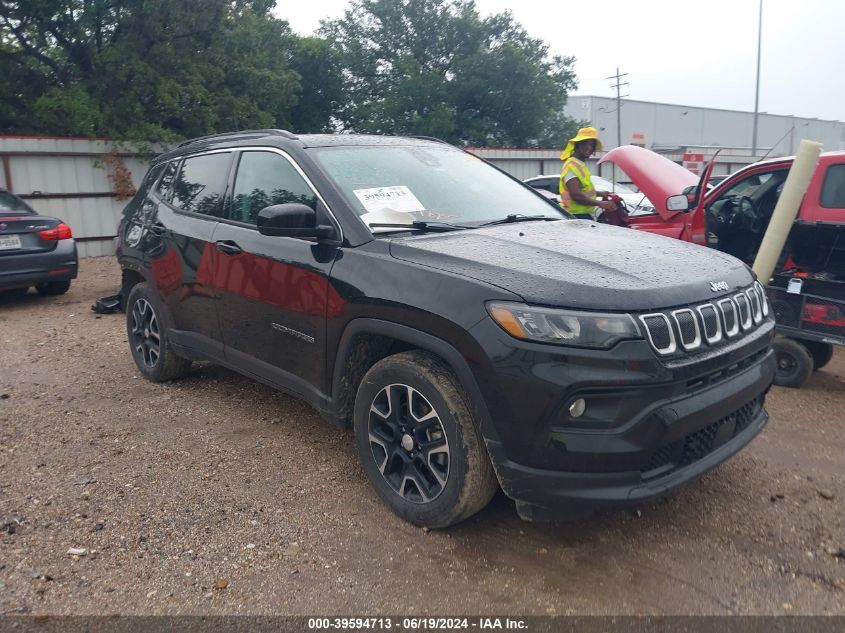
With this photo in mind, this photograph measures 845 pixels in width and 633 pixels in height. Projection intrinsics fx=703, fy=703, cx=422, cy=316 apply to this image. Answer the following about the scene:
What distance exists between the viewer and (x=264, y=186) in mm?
4094

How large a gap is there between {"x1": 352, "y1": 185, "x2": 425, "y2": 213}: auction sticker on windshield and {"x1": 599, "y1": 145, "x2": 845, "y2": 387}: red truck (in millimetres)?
3214

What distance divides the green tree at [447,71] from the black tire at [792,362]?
91.8 ft

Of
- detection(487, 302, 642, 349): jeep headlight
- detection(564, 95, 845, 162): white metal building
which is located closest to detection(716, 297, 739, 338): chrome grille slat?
detection(487, 302, 642, 349): jeep headlight

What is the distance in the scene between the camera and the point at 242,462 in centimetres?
399

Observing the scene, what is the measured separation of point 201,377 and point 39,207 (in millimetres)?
9466

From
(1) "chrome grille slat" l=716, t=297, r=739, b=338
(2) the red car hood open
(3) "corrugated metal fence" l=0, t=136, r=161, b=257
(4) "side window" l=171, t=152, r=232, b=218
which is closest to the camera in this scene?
(1) "chrome grille slat" l=716, t=297, r=739, b=338

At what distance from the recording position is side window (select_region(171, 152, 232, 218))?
4.47 m

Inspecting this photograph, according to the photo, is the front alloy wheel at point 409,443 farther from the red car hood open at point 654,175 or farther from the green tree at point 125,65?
the green tree at point 125,65

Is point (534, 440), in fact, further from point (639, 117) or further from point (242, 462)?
point (639, 117)

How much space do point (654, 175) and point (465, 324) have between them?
465cm

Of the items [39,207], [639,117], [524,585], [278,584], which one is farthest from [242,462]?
[639,117]

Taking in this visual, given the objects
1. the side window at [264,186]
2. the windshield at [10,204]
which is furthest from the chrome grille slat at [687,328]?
the windshield at [10,204]

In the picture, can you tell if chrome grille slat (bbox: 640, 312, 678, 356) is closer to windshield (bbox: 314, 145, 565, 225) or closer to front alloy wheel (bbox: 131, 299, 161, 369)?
windshield (bbox: 314, 145, 565, 225)

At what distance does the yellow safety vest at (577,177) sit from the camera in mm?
6965
